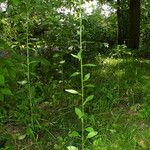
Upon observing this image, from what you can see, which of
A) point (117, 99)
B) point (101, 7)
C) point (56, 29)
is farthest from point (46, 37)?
point (101, 7)

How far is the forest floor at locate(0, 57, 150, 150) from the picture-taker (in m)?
4.48

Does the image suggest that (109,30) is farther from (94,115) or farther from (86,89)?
(94,115)

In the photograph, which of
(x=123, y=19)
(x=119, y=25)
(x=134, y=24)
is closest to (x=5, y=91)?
(x=134, y=24)

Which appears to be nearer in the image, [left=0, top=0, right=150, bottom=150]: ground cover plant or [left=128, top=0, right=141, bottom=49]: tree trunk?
[left=0, top=0, right=150, bottom=150]: ground cover plant

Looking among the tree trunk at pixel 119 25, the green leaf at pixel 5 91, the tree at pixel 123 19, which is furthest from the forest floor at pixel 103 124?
the tree at pixel 123 19

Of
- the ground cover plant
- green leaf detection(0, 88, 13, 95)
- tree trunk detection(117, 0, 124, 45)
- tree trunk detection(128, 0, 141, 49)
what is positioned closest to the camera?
green leaf detection(0, 88, 13, 95)

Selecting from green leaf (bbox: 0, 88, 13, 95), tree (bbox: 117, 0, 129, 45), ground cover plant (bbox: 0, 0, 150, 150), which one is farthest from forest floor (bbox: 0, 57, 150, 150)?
tree (bbox: 117, 0, 129, 45)

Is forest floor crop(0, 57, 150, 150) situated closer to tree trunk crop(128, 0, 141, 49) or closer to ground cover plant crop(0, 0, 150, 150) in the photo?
ground cover plant crop(0, 0, 150, 150)

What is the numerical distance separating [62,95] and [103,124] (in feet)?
4.85

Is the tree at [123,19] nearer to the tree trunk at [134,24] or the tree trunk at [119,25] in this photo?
the tree trunk at [119,25]

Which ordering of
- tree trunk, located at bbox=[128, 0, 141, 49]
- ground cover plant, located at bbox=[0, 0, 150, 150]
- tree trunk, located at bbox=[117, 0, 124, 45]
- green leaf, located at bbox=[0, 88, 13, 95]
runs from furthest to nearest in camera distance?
tree trunk, located at bbox=[117, 0, 124, 45]
tree trunk, located at bbox=[128, 0, 141, 49]
ground cover plant, located at bbox=[0, 0, 150, 150]
green leaf, located at bbox=[0, 88, 13, 95]

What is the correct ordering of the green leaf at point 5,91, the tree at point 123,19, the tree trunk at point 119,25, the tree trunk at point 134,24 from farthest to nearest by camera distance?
the tree at point 123,19
the tree trunk at point 119,25
the tree trunk at point 134,24
the green leaf at point 5,91

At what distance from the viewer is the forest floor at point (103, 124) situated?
4480 mm

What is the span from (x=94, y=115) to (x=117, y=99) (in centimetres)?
60
